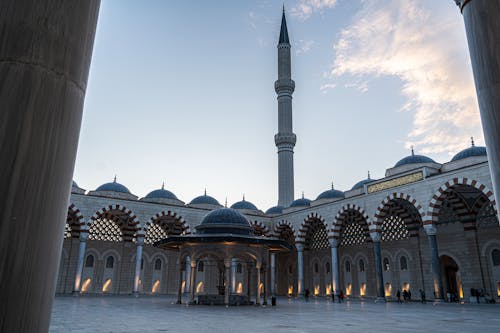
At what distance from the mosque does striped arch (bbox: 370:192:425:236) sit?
A: 2.3 inches

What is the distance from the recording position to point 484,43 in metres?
1.76

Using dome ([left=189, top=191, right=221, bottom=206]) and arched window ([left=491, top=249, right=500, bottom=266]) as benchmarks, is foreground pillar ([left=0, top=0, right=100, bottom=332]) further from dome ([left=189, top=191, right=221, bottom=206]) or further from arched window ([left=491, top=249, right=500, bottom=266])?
dome ([left=189, top=191, right=221, bottom=206])

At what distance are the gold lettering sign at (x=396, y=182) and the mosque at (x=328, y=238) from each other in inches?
2.3

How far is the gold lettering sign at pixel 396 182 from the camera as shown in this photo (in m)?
20.2

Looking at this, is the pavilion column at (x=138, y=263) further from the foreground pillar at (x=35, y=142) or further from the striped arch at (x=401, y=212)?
the foreground pillar at (x=35, y=142)

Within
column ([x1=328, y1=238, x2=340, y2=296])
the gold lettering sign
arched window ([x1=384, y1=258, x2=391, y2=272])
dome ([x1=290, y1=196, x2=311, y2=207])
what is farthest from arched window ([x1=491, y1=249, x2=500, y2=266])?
dome ([x1=290, y1=196, x2=311, y2=207])

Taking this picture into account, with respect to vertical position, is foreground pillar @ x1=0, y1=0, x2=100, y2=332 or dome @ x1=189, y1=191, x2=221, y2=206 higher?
dome @ x1=189, y1=191, x2=221, y2=206

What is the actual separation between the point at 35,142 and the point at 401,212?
25.3m

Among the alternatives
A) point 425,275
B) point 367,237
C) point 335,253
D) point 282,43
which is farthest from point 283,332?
point 282,43

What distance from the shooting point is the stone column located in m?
1.70

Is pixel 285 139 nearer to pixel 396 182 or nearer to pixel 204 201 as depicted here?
pixel 204 201

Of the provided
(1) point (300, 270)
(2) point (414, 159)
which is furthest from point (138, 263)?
(2) point (414, 159)

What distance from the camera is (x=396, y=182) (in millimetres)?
21266

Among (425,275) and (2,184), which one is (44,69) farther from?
(425,275)
